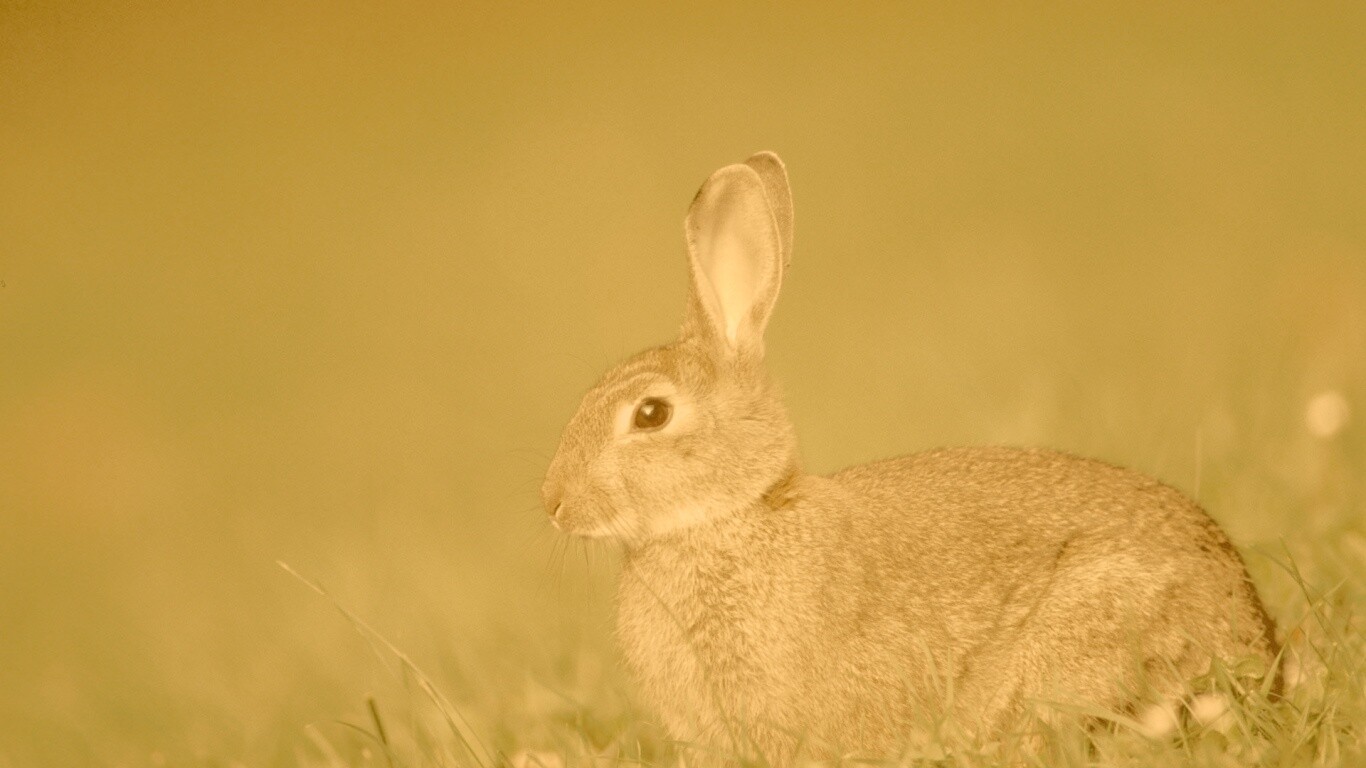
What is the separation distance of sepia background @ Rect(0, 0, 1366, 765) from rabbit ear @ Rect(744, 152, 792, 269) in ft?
4.64

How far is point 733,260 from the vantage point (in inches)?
192

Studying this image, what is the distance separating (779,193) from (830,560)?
1.29 metres

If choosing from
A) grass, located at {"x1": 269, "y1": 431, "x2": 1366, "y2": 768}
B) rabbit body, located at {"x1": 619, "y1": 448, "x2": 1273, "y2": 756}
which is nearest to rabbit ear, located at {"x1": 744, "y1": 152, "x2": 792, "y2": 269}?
rabbit body, located at {"x1": 619, "y1": 448, "x2": 1273, "y2": 756}

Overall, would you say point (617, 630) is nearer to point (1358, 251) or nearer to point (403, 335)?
point (1358, 251)

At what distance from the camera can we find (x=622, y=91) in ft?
38.9

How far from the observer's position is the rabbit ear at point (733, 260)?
4742 mm

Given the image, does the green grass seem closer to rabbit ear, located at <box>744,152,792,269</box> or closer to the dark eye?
the dark eye

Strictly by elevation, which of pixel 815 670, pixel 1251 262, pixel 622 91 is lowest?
pixel 815 670

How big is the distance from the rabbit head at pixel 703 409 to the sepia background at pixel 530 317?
681 millimetres

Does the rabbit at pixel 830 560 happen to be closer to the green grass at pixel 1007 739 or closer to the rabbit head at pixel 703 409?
the rabbit head at pixel 703 409

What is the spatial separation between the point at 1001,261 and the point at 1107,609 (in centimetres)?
458

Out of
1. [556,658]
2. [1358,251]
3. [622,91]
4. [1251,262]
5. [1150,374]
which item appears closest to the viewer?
[556,658]

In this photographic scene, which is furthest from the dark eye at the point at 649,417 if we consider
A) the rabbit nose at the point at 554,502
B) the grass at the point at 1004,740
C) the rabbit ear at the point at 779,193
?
the grass at the point at 1004,740

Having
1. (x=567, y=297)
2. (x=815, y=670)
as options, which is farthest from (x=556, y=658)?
(x=567, y=297)
